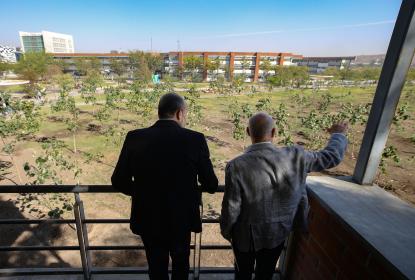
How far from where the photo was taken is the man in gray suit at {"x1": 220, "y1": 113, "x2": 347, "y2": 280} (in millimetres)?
1694

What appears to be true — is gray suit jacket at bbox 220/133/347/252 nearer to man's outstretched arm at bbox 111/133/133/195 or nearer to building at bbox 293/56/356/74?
man's outstretched arm at bbox 111/133/133/195

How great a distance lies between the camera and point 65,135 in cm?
1597

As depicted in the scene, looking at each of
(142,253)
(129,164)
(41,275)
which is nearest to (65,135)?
(142,253)

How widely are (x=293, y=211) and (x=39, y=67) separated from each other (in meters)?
56.4

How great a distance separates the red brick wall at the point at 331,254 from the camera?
4.92ft

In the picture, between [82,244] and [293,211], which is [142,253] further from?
[293,211]

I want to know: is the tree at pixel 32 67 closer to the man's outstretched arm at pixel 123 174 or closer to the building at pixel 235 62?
the building at pixel 235 62

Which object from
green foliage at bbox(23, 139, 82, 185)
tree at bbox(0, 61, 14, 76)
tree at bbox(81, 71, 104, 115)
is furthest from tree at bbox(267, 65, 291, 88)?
tree at bbox(0, 61, 14, 76)

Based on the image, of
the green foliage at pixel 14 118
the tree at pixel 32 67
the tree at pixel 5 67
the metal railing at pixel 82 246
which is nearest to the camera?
the metal railing at pixel 82 246

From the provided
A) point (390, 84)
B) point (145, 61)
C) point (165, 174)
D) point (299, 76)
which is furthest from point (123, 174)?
point (145, 61)

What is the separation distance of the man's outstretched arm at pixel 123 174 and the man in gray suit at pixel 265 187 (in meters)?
0.69

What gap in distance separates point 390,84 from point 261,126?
0.91 metres

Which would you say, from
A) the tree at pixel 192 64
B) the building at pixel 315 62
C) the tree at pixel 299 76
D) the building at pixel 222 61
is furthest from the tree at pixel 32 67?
the building at pixel 315 62

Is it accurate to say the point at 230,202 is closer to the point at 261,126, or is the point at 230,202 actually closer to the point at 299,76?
the point at 261,126
